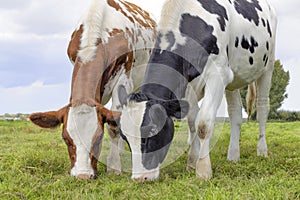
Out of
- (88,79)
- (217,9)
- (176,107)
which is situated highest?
(217,9)

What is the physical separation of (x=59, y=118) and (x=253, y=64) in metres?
3.10

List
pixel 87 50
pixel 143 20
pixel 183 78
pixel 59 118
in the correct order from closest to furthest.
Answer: pixel 183 78 → pixel 59 118 → pixel 87 50 → pixel 143 20

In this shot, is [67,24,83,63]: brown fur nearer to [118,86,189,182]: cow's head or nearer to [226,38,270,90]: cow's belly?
[118,86,189,182]: cow's head

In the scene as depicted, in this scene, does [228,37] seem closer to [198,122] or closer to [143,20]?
[198,122]

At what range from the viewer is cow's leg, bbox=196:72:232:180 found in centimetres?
484

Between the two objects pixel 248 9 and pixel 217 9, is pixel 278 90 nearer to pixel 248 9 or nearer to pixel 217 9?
pixel 248 9

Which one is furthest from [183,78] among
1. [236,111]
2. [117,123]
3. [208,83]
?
[236,111]

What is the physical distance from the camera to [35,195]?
4223 mm

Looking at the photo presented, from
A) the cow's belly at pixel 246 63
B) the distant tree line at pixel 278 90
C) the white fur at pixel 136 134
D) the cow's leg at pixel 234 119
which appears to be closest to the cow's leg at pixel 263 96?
the cow's leg at pixel 234 119

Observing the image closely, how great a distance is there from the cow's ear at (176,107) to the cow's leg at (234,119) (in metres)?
2.45

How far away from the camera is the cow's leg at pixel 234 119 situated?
6827 millimetres

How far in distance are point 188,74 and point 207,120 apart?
0.60 metres

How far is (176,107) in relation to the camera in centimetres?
456

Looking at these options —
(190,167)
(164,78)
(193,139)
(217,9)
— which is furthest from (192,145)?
(217,9)
